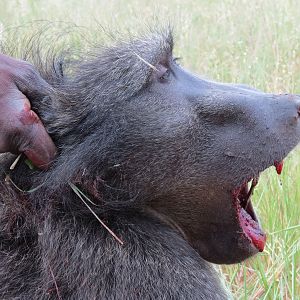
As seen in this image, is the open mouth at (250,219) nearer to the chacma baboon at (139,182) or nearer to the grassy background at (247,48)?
the chacma baboon at (139,182)

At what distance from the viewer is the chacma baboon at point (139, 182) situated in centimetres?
211

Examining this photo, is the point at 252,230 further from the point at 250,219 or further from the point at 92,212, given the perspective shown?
the point at 92,212

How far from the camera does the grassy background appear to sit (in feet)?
9.72

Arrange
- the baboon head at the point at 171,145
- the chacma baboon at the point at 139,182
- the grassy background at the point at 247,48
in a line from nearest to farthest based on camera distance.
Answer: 1. the chacma baboon at the point at 139,182
2. the baboon head at the point at 171,145
3. the grassy background at the point at 247,48

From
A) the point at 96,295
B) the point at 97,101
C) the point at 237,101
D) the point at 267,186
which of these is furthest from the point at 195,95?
the point at 267,186

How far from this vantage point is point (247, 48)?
19.1 ft

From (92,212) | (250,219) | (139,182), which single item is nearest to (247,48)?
(250,219)

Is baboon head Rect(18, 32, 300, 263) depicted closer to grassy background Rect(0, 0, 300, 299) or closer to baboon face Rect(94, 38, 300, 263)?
baboon face Rect(94, 38, 300, 263)

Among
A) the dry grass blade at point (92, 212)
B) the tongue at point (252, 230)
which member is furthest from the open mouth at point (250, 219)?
the dry grass blade at point (92, 212)

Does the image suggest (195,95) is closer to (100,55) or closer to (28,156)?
(100,55)

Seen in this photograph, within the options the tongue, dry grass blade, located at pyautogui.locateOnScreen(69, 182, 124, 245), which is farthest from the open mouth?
dry grass blade, located at pyautogui.locateOnScreen(69, 182, 124, 245)

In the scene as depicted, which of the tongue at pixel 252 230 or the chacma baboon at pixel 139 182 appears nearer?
the chacma baboon at pixel 139 182

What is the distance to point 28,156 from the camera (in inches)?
82.4

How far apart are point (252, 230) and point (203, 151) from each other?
312mm
